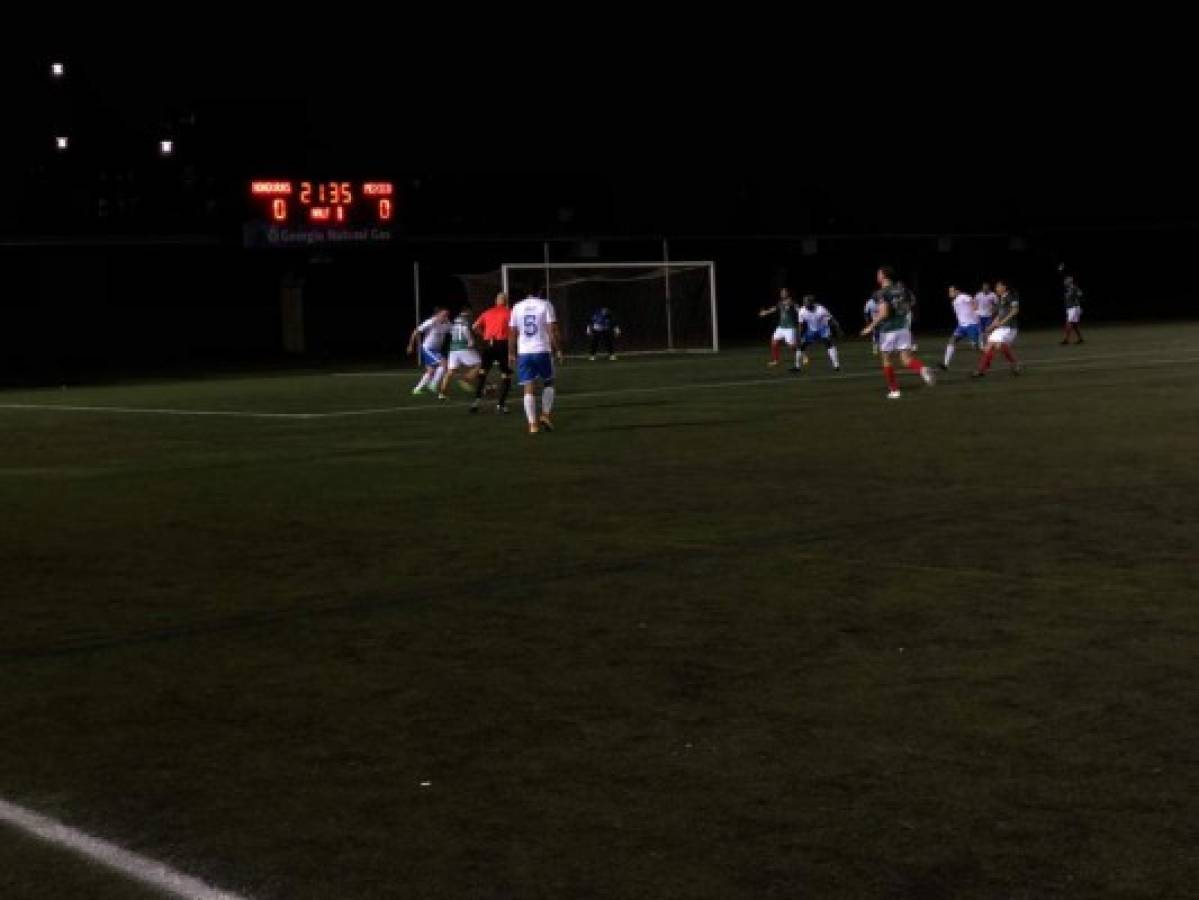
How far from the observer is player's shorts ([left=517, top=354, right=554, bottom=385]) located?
19984 millimetres

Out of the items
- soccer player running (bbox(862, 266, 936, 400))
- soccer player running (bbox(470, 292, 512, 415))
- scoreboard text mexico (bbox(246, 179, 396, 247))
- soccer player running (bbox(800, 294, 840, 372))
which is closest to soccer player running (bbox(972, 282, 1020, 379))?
soccer player running (bbox(862, 266, 936, 400))

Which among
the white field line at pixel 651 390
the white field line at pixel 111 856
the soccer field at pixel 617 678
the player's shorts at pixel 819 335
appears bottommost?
the soccer field at pixel 617 678

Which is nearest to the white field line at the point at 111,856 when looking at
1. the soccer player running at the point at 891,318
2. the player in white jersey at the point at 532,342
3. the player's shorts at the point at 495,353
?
the player in white jersey at the point at 532,342

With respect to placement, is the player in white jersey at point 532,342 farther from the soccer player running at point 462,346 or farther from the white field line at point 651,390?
the soccer player running at point 462,346

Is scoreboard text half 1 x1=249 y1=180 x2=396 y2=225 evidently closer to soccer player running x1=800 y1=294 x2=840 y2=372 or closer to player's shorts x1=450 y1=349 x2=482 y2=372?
soccer player running x1=800 y1=294 x2=840 y2=372

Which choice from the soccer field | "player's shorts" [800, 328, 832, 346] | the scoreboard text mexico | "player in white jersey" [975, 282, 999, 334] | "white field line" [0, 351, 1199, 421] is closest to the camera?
the soccer field

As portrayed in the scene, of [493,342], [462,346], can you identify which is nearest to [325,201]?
[462,346]

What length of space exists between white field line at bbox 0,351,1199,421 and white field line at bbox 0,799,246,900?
19327mm

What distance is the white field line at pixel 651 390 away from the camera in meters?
25.6

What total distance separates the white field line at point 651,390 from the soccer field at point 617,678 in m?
9.40

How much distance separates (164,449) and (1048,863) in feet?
53.7

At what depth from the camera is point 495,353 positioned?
25188 millimetres

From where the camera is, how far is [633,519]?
1221 cm

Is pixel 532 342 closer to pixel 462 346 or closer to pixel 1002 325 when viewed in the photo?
pixel 462 346
